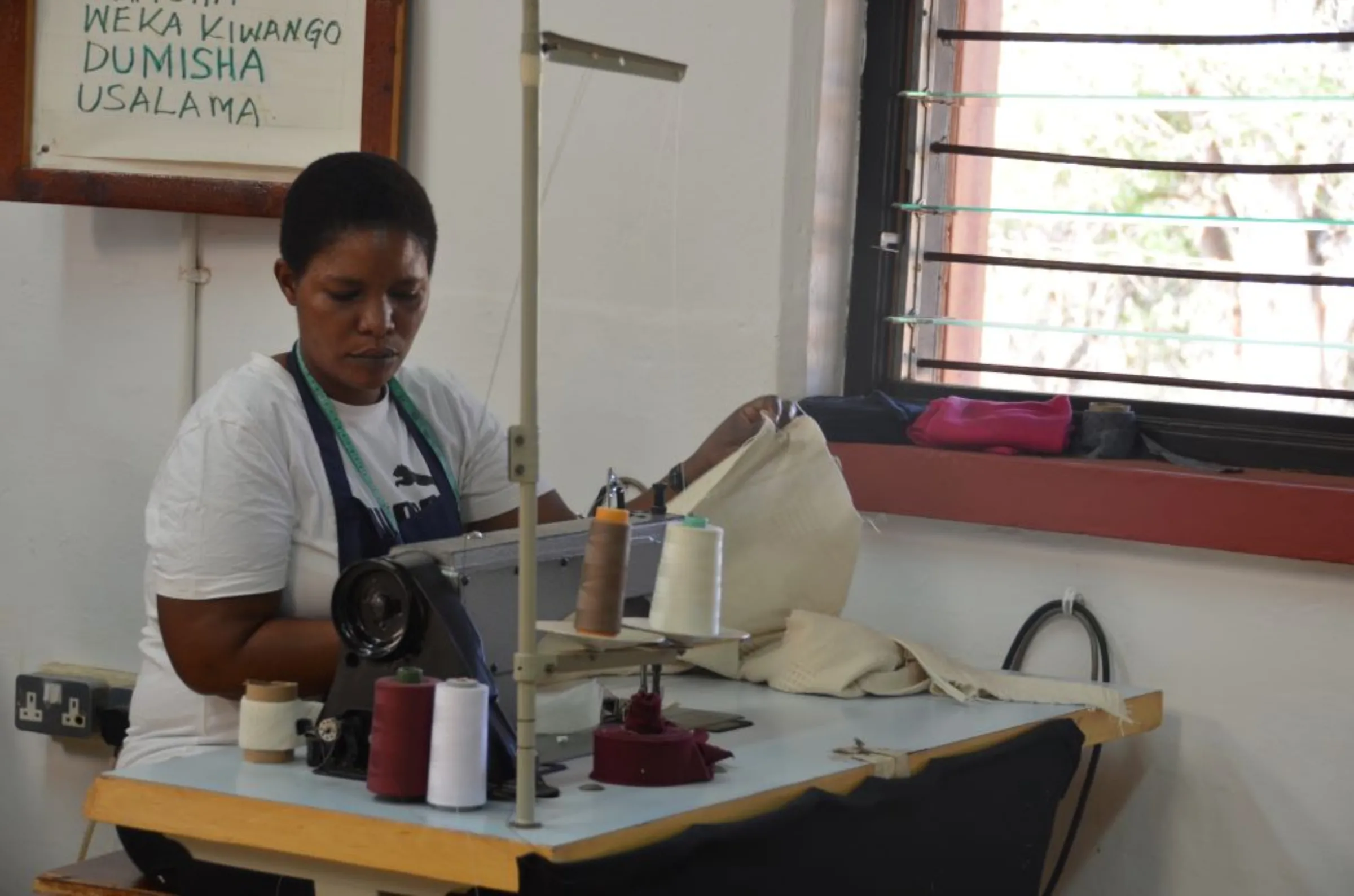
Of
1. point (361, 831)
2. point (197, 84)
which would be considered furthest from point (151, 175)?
point (361, 831)

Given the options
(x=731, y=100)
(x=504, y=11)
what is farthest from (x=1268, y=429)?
(x=504, y=11)

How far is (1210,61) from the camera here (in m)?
2.69

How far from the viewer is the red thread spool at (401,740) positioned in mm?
1706

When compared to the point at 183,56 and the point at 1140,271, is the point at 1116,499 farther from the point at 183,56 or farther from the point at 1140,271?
the point at 183,56

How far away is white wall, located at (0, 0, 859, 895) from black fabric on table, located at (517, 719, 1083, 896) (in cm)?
83

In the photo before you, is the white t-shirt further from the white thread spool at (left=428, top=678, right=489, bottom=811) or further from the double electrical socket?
the double electrical socket

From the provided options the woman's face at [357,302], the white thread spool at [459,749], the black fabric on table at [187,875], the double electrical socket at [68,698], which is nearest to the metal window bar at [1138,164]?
the woman's face at [357,302]

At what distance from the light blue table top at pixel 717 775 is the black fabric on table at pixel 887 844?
4 centimetres

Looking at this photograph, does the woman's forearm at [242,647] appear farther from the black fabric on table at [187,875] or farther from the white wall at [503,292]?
the white wall at [503,292]

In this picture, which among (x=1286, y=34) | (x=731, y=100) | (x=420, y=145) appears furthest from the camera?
(x=420, y=145)

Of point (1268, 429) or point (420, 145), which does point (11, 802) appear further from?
point (1268, 429)

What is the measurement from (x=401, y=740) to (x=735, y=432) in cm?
95

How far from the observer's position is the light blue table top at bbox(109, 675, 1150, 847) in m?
1.67

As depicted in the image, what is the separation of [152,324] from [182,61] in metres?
0.48
